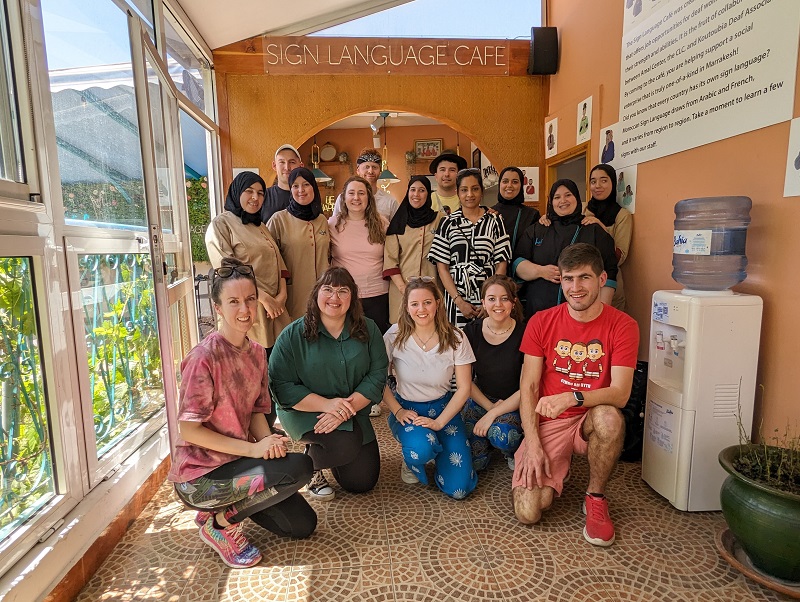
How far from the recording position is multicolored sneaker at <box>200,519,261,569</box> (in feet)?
5.76

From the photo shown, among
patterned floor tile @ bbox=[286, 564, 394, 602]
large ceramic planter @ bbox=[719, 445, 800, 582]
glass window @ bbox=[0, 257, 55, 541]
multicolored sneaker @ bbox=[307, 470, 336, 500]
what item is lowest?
patterned floor tile @ bbox=[286, 564, 394, 602]

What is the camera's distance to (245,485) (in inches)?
68.7

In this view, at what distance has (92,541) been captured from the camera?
173cm

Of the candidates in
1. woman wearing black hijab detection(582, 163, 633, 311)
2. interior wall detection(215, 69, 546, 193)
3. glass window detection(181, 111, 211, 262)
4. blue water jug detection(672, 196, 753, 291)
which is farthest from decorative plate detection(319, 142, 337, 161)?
blue water jug detection(672, 196, 753, 291)

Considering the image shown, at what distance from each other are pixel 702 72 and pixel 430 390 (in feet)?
6.98

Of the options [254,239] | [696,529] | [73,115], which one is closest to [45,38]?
[73,115]

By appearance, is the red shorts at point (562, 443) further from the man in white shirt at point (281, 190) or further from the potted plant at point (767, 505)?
the man in white shirt at point (281, 190)

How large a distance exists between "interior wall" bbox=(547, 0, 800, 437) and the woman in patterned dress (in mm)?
951

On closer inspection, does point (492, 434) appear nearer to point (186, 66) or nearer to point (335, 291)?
point (335, 291)

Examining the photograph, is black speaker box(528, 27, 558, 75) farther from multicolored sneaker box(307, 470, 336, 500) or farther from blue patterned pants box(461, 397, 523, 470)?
multicolored sneaker box(307, 470, 336, 500)

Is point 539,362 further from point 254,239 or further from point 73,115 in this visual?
point 73,115

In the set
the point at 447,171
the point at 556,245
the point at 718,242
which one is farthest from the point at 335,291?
the point at 718,242

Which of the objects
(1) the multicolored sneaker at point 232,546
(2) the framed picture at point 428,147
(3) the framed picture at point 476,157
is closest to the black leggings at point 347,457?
(1) the multicolored sneaker at point 232,546

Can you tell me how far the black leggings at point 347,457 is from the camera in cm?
207
